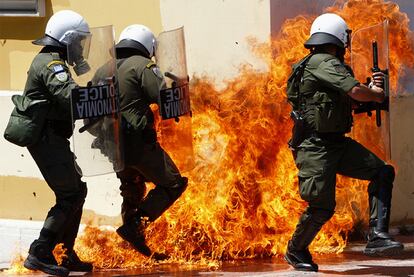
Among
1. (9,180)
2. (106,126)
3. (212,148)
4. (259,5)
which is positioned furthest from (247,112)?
(9,180)

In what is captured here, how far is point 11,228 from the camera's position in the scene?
9070 mm

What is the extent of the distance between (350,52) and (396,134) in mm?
1653

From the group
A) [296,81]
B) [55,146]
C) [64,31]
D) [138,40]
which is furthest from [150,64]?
[296,81]

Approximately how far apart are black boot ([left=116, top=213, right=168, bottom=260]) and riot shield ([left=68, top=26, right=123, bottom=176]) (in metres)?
0.68

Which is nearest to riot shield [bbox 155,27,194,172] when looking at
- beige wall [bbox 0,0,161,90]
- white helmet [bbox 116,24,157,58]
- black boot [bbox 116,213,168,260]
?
white helmet [bbox 116,24,157,58]

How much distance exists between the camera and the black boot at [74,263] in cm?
783

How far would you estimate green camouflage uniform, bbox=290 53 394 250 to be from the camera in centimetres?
722

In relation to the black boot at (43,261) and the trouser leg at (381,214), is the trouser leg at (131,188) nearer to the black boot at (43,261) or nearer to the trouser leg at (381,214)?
the black boot at (43,261)

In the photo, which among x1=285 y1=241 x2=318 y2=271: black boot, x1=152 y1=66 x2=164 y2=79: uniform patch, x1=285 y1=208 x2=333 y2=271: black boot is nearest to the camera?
x1=285 y1=208 x2=333 y2=271: black boot

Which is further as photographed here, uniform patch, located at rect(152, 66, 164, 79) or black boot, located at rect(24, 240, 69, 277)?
uniform patch, located at rect(152, 66, 164, 79)

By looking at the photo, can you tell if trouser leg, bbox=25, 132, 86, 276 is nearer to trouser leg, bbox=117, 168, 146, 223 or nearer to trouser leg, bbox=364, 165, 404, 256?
trouser leg, bbox=117, 168, 146, 223

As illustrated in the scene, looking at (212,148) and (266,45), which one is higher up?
(266,45)

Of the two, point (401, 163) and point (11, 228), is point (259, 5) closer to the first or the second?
point (401, 163)

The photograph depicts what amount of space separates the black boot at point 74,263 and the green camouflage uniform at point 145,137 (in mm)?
613
